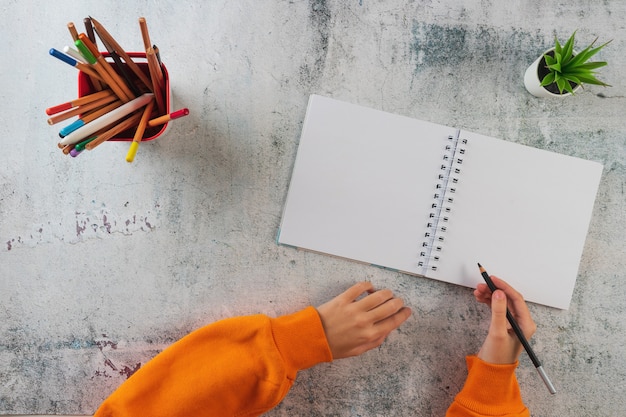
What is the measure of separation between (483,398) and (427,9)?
68 centimetres

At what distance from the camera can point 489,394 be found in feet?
2.46

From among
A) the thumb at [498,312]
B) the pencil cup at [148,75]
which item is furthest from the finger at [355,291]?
the pencil cup at [148,75]

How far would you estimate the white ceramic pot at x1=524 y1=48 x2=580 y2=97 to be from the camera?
746 mm

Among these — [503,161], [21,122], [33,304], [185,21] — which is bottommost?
[33,304]

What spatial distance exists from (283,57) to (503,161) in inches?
16.7

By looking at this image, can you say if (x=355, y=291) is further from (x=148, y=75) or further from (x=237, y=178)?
(x=148, y=75)

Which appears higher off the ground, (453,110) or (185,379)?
(453,110)

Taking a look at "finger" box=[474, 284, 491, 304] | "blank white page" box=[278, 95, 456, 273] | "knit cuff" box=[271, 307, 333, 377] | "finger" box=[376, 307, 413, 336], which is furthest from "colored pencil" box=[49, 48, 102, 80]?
"finger" box=[474, 284, 491, 304]

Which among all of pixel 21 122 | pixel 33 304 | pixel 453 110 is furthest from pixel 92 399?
pixel 453 110

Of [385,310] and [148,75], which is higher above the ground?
[148,75]

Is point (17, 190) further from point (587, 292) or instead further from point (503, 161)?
point (587, 292)

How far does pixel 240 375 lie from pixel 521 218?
55cm

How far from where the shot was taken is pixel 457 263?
0.78 meters

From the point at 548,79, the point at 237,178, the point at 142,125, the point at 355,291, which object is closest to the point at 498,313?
the point at 355,291
